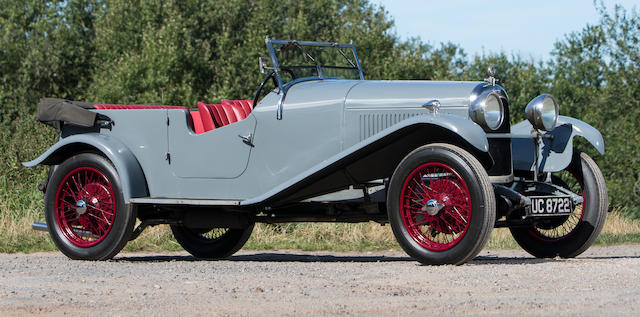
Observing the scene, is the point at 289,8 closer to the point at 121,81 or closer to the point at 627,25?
the point at 121,81

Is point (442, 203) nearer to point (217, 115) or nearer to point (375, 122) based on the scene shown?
point (375, 122)

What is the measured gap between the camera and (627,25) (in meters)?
28.0

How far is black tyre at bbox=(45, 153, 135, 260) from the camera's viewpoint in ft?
26.3

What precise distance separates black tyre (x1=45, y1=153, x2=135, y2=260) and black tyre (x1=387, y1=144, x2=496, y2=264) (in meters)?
2.51

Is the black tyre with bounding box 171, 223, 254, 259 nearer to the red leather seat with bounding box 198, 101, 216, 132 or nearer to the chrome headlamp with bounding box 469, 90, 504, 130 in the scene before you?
the red leather seat with bounding box 198, 101, 216, 132

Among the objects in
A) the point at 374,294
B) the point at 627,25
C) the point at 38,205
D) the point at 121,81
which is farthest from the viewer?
the point at 121,81

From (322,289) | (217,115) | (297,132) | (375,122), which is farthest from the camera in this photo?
(217,115)

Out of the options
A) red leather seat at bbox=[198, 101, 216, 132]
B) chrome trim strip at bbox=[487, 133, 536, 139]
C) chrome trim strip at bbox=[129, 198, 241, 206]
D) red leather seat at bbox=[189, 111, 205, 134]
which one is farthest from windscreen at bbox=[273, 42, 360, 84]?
chrome trim strip at bbox=[487, 133, 536, 139]

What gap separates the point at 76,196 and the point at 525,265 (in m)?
4.06

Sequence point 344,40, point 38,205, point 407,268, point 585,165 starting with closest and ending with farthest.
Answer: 1. point 407,268
2. point 585,165
3. point 38,205
4. point 344,40

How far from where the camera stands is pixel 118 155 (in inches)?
318

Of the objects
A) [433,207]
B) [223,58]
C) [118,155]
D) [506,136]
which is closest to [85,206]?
[118,155]

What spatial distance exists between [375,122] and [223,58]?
2898 cm

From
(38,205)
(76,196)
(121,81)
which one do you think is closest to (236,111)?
(76,196)
